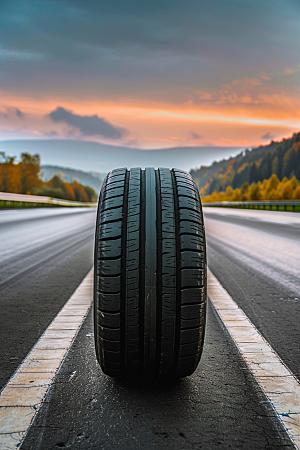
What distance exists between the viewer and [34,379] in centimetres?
246

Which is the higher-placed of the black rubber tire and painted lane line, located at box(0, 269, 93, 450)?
the black rubber tire

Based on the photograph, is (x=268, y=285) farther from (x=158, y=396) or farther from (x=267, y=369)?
(x=158, y=396)

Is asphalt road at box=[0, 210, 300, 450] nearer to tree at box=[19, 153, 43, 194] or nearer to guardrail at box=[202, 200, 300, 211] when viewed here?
guardrail at box=[202, 200, 300, 211]

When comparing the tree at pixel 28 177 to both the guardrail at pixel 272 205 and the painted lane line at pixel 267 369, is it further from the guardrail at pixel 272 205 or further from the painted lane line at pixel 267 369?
the painted lane line at pixel 267 369

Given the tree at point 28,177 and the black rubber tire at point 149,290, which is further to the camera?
the tree at point 28,177

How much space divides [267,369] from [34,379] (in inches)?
53.9

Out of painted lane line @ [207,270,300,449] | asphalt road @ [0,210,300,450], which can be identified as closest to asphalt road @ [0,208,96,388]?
asphalt road @ [0,210,300,450]

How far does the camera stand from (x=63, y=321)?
3.71 metres

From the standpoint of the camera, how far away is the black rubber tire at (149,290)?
7.36 feet

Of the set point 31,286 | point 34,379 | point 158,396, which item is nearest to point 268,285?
point 31,286

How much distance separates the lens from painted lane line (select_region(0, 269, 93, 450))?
6.30 ft

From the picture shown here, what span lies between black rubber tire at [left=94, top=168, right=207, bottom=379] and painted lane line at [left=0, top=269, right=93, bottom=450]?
0.40 metres

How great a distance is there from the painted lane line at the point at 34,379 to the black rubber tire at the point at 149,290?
40 centimetres

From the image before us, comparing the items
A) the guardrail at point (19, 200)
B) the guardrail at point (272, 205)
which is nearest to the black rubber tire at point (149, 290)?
the guardrail at point (19, 200)
